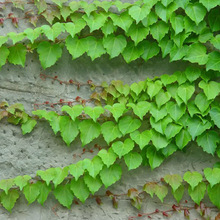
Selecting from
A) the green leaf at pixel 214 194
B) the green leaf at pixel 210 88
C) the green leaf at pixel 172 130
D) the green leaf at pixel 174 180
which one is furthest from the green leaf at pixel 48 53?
the green leaf at pixel 214 194

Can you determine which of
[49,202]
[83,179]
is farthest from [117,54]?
[49,202]

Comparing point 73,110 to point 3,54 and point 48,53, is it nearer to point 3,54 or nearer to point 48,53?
point 48,53

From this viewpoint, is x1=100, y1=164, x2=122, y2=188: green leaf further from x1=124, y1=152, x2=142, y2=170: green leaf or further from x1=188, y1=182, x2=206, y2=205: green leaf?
x1=188, y1=182, x2=206, y2=205: green leaf

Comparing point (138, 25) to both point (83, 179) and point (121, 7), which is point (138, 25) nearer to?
point (121, 7)

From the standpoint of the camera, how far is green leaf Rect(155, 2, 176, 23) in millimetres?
2389

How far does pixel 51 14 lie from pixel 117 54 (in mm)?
500

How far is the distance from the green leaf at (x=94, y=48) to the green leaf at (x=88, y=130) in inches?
16.8

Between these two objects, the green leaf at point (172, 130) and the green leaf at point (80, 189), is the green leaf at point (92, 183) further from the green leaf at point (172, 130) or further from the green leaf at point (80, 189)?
the green leaf at point (172, 130)

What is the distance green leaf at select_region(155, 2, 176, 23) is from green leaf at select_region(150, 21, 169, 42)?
0.17ft

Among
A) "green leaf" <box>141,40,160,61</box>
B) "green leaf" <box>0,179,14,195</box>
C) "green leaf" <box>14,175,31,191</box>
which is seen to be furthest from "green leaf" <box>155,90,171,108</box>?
"green leaf" <box>0,179,14,195</box>

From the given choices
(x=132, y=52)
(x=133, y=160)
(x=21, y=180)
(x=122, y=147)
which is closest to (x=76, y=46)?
(x=132, y=52)

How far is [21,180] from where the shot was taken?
2361mm

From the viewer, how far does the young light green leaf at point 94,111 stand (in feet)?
7.69

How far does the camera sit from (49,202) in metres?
2.47
